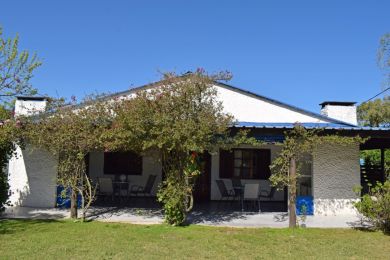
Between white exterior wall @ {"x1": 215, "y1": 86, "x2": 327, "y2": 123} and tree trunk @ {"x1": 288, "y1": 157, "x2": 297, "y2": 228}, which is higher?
white exterior wall @ {"x1": 215, "y1": 86, "x2": 327, "y2": 123}

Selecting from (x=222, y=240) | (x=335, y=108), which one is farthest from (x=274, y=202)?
(x=222, y=240)

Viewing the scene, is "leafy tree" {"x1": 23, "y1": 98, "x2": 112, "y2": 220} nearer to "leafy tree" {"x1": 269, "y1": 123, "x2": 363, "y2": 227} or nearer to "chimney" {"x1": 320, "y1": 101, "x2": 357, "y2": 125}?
"leafy tree" {"x1": 269, "y1": 123, "x2": 363, "y2": 227}

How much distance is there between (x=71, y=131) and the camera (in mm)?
9469

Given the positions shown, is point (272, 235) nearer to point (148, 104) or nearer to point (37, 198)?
point (148, 104)

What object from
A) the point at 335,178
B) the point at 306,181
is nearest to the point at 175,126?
the point at 306,181

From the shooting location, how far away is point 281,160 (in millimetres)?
9484

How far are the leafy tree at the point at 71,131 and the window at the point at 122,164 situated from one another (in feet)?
17.6

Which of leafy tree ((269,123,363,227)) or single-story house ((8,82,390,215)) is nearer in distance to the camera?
leafy tree ((269,123,363,227))

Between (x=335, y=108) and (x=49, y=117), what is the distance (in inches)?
374

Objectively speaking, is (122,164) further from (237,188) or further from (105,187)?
(237,188)

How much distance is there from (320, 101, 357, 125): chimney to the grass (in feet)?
18.1

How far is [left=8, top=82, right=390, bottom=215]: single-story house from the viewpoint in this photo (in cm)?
1167

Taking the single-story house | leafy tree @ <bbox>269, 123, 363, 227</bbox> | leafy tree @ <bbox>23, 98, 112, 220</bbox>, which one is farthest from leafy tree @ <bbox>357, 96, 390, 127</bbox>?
leafy tree @ <bbox>23, 98, 112, 220</bbox>

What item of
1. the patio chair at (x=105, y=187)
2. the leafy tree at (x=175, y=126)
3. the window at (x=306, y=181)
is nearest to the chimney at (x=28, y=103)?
the patio chair at (x=105, y=187)
